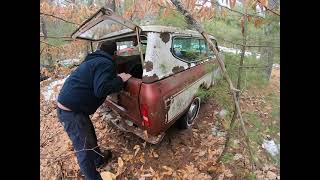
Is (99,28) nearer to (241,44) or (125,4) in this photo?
(125,4)

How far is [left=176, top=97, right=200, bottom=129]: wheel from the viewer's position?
10.2ft

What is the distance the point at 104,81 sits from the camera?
220 cm

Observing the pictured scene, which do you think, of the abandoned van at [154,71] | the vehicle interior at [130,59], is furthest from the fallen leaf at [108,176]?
the vehicle interior at [130,59]

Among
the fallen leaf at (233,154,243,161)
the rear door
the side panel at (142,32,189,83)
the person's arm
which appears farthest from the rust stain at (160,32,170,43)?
the fallen leaf at (233,154,243,161)

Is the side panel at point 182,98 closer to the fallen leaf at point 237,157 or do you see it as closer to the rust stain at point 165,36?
the rust stain at point 165,36

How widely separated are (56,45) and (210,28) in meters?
1.86

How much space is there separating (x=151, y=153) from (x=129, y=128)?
376mm

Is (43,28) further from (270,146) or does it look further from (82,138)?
(270,146)

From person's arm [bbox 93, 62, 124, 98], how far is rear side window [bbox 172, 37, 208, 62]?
2.33 feet

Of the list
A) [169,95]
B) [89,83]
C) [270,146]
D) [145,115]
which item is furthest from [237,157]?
[89,83]

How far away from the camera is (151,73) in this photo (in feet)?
7.63

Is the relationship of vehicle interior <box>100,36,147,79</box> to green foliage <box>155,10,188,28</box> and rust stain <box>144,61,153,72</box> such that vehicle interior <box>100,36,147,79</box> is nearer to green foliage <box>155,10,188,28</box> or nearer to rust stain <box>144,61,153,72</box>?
green foliage <box>155,10,188,28</box>

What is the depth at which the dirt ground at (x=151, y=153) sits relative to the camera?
8.39ft
